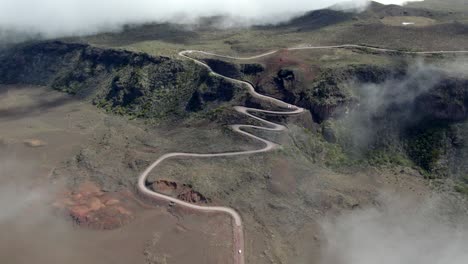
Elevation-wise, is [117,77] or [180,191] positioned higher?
[117,77]

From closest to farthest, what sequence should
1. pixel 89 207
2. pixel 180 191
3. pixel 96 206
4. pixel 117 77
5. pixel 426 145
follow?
1. pixel 89 207
2. pixel 96 206
3. pixel 180 191
4. pixel 426 145
5. pixel 117 77

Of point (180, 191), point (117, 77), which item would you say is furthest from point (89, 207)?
point (117, 77)

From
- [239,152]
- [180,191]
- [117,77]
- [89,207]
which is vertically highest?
[117,77]

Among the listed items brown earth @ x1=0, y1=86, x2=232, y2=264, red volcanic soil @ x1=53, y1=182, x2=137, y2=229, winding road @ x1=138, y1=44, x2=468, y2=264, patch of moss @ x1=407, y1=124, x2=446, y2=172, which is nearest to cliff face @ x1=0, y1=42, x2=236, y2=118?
winding road @ x1=138, y1=44, x2=468, y2=264

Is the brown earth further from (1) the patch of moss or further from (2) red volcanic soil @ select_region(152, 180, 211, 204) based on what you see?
(1) the patch of moss

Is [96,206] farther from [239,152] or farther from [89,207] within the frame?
[239,152]

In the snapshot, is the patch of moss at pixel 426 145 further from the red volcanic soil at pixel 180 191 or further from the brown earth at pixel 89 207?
the red volcanic soil at pixel 180 191
